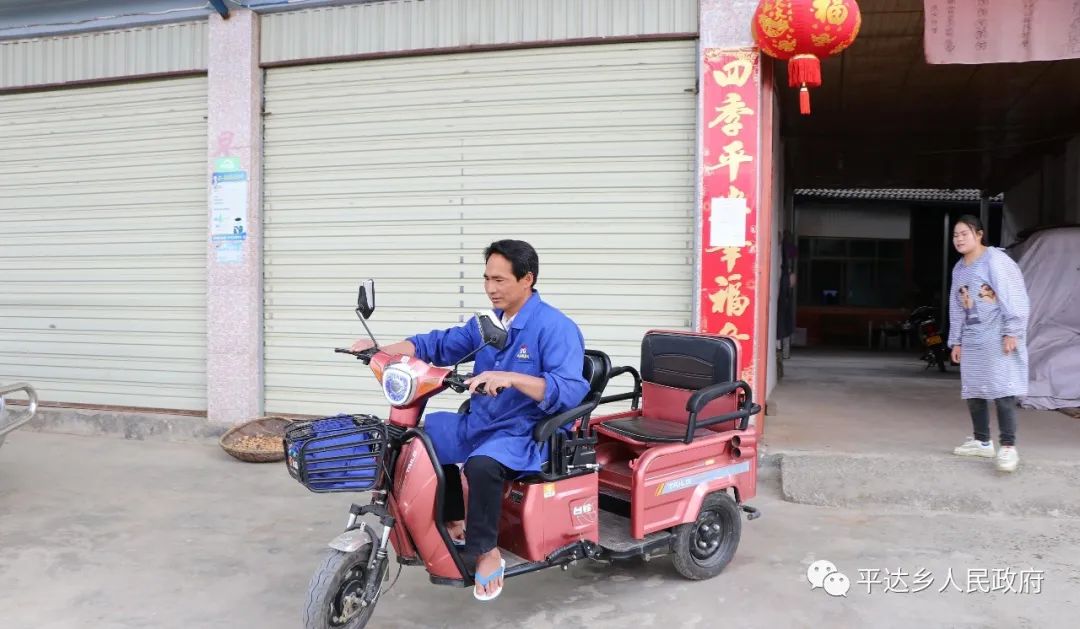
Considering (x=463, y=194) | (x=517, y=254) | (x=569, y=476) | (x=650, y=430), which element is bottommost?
(x=569, y=476)

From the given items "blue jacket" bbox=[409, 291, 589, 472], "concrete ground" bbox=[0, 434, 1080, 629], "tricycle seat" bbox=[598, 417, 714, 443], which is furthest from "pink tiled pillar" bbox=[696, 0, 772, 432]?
"blue jacket" bbox=[409, 291, 589, 472]

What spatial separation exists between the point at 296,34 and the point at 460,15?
4.53ft

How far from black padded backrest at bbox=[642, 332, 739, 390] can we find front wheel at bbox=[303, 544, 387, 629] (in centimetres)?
166

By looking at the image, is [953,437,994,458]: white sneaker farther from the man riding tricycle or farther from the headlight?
the headlight

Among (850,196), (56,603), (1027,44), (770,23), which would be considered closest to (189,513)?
(56,603)

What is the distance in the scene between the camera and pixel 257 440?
612 cm

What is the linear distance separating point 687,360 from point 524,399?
104 centimetres

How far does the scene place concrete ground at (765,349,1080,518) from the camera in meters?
4.78

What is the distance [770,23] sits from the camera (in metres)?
4.95

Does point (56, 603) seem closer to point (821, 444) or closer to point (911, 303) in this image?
point (821, 444)

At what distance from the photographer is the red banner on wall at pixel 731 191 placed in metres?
5.40

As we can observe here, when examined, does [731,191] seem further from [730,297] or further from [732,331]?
[732,331]

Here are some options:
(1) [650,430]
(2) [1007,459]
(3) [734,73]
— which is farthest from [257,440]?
(2) [1007,459]

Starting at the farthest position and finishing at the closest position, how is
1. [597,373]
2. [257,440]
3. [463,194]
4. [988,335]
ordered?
[463,194] → [257,440] → [988,335] → [597,373]
